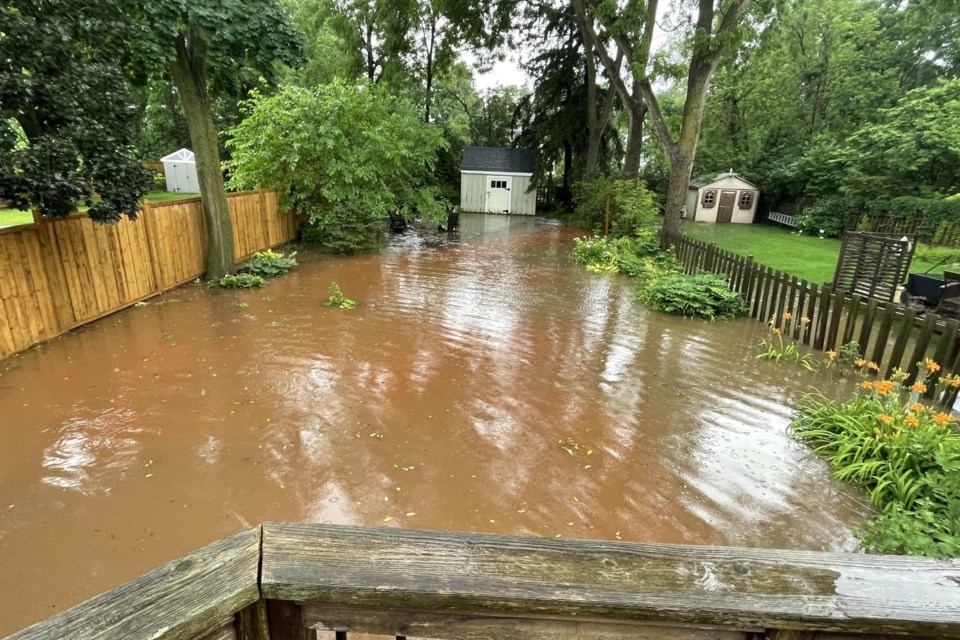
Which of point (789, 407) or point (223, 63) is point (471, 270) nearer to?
point (223, 63)

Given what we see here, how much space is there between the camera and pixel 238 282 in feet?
31.0

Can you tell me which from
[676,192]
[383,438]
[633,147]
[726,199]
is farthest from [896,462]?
[726,199]

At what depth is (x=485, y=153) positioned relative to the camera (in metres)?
29.3

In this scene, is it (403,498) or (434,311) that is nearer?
(403,498)

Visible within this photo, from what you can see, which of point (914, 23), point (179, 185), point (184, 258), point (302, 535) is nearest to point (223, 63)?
point (184, 258)

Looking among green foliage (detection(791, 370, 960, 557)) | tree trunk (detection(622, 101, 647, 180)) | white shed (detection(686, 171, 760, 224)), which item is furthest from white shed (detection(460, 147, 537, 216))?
green foliage (detection(791, 370, 960, 557))

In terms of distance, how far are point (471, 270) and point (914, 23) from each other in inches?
1057

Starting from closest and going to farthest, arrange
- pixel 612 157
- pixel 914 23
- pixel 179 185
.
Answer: pixel 914 23 → pixel 179 185 → pixel 612 157

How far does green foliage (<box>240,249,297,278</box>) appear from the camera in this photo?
10391mm

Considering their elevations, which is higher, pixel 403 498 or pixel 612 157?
pixel 612 157

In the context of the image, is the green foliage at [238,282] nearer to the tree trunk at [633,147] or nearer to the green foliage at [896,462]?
the green foliage at [896,462]

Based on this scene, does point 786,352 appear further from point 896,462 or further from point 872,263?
point 872,263

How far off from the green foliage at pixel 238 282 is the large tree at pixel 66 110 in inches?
104

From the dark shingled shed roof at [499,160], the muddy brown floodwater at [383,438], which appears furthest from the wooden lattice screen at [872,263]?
the dark shingled shed roof at [499,160]
